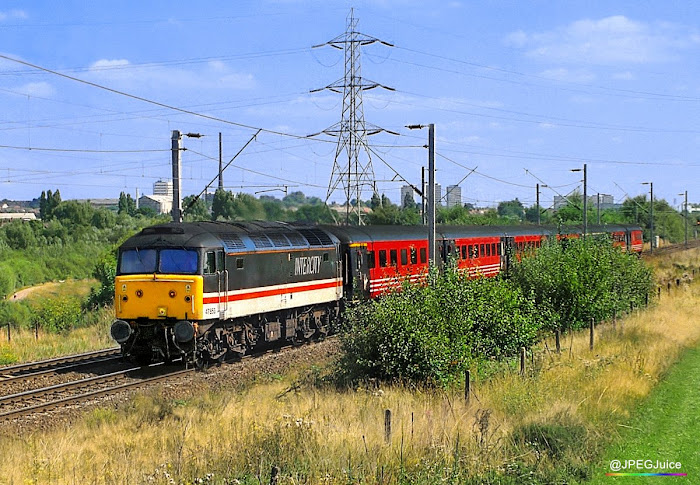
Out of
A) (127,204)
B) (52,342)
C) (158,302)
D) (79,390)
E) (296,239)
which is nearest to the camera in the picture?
(79,390)

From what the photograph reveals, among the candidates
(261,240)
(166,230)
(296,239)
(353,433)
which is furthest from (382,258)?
(353,433)

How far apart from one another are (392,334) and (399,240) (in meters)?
16.1

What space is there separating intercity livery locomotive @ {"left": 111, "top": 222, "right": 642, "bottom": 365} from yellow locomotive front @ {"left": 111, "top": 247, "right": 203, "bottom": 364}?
26 millimetres

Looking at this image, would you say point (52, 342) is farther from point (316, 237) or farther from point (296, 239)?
point (316, 237)

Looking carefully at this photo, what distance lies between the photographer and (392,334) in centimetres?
1692

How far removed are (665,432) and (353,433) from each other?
6.01 metres

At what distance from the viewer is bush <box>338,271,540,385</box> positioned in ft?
54.9

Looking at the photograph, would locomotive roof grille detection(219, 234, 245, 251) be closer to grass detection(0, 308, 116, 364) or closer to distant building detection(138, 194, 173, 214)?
grass detection(0, 308, 116, 364)

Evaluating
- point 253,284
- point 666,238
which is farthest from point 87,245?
point 666,238

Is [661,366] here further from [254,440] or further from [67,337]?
[67,337]

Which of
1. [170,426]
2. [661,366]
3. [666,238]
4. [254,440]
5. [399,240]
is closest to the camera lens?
[254,440]

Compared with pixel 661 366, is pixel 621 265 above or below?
above

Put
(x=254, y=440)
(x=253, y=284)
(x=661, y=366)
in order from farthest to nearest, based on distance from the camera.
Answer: (x=253, y=284) < (x=661, y=366) < (x=254, y=440)

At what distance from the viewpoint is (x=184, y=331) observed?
2048 centimetres
